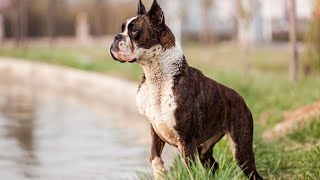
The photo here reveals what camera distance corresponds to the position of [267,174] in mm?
8516

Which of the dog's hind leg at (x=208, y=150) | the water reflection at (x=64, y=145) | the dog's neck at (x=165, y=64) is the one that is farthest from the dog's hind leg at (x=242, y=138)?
the water reflection at (x=64, y=145)

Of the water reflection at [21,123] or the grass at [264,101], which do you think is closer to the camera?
the grass at [264,101]

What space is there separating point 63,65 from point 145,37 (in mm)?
17830

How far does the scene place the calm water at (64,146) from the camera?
9.32m

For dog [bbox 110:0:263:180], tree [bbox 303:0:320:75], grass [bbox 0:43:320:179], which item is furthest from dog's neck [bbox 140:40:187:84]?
tree [bbox 303:0:320:75]

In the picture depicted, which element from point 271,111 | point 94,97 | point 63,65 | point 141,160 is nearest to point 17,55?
point 63,65

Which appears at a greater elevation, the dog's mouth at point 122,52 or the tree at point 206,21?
the dog's mouth at point 122,52

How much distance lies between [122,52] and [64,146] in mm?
5555

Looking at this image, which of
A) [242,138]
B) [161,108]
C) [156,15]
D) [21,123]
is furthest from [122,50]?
[21,123]

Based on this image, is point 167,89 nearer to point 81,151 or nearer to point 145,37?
point 145,37

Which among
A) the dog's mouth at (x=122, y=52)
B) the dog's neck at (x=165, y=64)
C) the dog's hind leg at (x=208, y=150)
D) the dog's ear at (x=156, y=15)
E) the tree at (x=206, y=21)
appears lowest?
the tree at (x=206, y=21)

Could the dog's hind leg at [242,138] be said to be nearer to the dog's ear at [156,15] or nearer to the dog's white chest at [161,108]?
the dog's white chest at [161,108]

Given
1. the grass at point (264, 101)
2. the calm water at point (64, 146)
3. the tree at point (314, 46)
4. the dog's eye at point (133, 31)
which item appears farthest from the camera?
the tree at point (314, 46)

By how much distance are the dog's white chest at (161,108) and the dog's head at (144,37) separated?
0.72 ft
